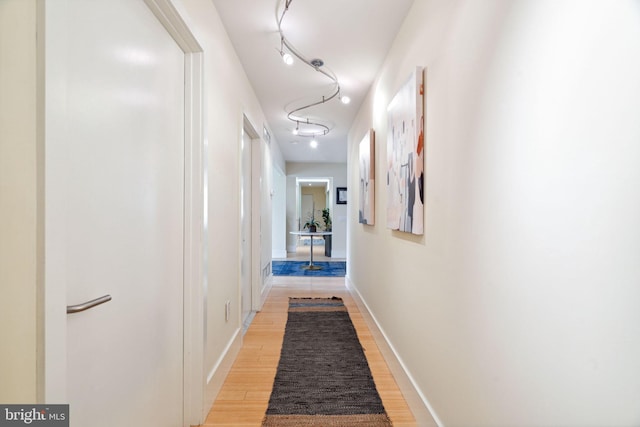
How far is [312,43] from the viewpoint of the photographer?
240 cm

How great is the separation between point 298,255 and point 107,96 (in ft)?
25.4

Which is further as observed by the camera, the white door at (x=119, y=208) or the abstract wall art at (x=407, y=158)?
the abstract wall art at (x=407, y=158)

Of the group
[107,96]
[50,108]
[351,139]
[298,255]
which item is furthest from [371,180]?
[298,255]

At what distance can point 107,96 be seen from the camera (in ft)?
3.30

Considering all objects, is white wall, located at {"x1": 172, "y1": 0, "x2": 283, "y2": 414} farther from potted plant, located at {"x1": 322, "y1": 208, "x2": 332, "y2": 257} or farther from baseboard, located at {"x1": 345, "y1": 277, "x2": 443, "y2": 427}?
potted plant, located at {"x1": 322, "y1": 208, "x2": 332, "y2": 257}

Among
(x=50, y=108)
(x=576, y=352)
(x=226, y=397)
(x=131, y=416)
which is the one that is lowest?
(x=226, y=397)

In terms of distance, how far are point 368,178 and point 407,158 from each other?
129 centimetres

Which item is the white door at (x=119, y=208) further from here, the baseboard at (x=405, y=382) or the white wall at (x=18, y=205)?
the baseboard at (x=405, y=382)

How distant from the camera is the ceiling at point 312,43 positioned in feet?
6.48

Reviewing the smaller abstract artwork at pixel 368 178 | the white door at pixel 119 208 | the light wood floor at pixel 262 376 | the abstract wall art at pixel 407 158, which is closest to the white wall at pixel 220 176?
the light wood floor at pixel 262 376

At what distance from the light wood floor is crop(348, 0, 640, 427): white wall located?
437 millimetres

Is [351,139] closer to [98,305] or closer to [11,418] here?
[98,305]

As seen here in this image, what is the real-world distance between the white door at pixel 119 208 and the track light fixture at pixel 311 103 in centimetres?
87

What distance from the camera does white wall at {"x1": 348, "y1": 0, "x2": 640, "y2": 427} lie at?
61cm
